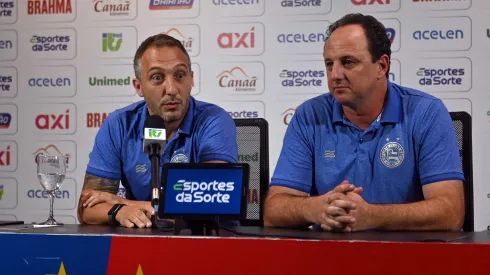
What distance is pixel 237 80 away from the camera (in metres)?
4.40

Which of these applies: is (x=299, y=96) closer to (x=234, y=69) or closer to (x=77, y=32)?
(x=234, y=69)

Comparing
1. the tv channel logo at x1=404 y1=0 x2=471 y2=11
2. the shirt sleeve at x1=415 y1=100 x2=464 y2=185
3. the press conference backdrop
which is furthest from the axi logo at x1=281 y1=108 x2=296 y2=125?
the shirt sleeve at x1=415 y1=100 x2=464 y2=185

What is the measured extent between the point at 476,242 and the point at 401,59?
2.68m

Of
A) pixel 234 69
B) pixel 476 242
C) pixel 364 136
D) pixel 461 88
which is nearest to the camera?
pixel 476 242

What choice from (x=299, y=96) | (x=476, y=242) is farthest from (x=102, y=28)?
(x=476, y=242)

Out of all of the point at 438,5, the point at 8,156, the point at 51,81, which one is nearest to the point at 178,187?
the point at 438,5

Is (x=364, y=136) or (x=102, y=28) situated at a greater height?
(x=102, y=28)

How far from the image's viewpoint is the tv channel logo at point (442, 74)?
4105mm

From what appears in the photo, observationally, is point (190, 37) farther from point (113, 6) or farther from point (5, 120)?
point (5, 120)

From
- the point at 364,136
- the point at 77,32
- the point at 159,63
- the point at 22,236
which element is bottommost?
the point at 22,236

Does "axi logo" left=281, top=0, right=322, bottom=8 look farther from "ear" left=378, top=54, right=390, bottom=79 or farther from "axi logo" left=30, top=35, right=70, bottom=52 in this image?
"ear" left=378, top=54, right=390, bottom=79

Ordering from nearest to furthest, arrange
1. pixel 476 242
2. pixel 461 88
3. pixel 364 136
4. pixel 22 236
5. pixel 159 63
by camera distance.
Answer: pixel 476 242, pixel 22 236, pixel 364 136, pixel 159 63, pixel 461 88

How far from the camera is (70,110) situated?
4594mm

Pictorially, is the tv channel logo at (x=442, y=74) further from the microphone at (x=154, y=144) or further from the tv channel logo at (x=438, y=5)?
the microphone at (x=154, y=144)
